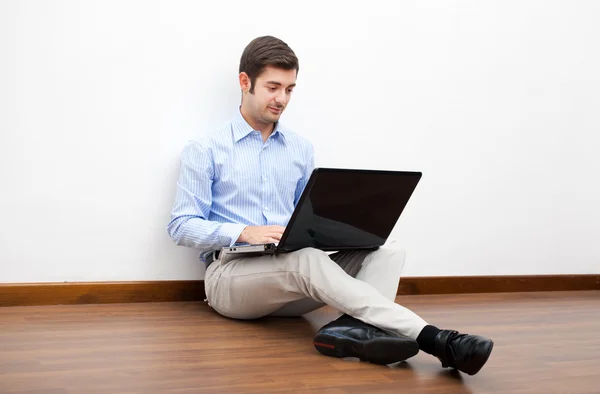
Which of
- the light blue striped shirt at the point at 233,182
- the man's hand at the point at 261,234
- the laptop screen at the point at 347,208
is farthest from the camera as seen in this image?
the light blue striped shirt at the point at 233,182

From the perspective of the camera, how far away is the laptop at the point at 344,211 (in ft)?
7.20

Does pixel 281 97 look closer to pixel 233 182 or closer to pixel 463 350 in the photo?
pixel 233 182

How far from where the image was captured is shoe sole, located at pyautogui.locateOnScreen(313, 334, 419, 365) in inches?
82.0

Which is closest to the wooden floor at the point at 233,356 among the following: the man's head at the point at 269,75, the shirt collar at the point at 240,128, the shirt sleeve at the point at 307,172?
the shirt sleeve at the point at 307,172

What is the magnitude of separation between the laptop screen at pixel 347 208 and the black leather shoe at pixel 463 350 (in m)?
0.46

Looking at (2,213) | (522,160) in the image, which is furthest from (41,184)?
(522,160)

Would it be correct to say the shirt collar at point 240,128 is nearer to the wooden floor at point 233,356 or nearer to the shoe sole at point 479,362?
the wooden floor at point 233,356

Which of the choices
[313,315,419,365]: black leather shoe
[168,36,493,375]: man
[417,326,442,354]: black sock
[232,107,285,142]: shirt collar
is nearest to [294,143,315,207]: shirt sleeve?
[168,36,493,375]: man

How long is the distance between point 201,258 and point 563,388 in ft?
4.61

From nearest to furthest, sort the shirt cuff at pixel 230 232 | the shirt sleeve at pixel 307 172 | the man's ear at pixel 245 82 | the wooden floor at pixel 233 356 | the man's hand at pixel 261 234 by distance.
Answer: the wooden floor at pixel 233 356
the man's hand at pixel 261 234
the shirt cuff at pixel 230 232
the man's ear at pixel 245 82
the shirt sleeve at pixel 307 172

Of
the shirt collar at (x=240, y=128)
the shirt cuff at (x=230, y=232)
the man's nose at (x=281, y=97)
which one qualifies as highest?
the man's nose at (x=281, y=97)

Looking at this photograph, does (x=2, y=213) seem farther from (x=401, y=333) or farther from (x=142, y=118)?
(x=401, y=333)

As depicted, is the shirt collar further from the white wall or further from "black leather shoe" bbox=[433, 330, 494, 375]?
"black leather shoe" bbox=[433, 330, 494, 375]

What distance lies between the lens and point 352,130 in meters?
3.31
